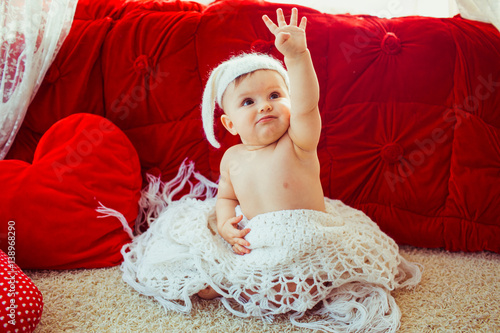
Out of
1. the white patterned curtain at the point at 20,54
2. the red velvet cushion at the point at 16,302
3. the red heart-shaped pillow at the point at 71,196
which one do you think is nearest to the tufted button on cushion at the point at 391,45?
the red heart-shaped pillow at the point at 71,196

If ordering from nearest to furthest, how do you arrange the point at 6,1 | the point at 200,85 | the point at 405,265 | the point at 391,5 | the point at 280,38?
the point at 280,38 < the point at 405,265 < the point at 6,1 < the point at 200,85 < the point at 391,5

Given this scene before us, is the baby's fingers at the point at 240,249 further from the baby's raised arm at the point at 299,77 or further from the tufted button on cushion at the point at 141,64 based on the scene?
the tufted button on cushion at the point at 141,64

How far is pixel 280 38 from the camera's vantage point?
33.5 inches

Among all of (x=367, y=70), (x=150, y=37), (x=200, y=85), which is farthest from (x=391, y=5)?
(x=150, y=37)

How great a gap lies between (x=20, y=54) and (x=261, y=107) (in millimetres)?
779

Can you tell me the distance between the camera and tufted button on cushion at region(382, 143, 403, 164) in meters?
1.27

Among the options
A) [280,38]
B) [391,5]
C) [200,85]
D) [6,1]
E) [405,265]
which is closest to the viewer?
[280,38]

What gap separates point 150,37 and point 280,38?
2.17 feet

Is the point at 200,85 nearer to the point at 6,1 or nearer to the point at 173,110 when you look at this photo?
the point at 173,110

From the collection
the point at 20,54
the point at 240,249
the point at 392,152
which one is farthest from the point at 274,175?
the point at 20,54

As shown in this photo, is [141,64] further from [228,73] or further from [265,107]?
[265,107]

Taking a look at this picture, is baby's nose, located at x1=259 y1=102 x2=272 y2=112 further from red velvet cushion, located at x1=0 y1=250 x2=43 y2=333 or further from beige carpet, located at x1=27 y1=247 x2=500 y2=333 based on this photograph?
red velvet cushion, located at x1=0 y1=250 x2=43 y2=333

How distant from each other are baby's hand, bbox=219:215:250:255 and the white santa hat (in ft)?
0.86

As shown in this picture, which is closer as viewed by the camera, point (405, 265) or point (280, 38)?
point (280, 38)
